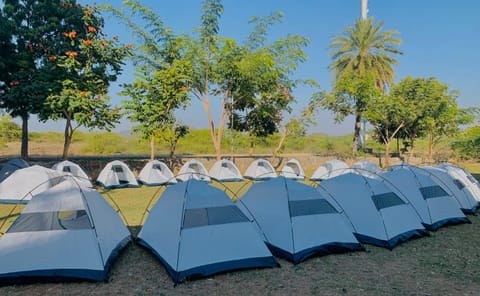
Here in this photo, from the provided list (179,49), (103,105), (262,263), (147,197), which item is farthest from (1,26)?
(262,263)

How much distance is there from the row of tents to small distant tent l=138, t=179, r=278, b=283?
0.6 inches

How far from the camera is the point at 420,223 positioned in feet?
22.0

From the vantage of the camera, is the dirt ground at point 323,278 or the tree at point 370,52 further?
the tree at point 370,52

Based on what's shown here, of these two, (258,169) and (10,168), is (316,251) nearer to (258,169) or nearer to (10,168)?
(258,169)

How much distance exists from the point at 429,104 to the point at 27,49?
20481mm

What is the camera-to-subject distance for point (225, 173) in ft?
49.6

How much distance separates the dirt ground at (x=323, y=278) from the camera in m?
4.28

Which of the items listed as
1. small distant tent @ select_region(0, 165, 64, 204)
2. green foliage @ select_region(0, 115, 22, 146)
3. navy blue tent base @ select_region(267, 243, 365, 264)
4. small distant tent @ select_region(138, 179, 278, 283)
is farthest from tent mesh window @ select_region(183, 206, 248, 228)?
green foliage @ select_region(0, 115, 22, 146)

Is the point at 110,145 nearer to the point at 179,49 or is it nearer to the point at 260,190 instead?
the point at 179,49

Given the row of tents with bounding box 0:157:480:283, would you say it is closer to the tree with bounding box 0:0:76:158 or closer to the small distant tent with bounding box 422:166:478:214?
the small distant tent with bounding box 422:166:478:214

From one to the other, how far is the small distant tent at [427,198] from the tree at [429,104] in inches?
484

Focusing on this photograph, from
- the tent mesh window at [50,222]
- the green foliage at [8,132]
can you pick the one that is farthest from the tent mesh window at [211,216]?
the green foliage at [8,132]

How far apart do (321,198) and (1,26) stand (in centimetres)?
1291

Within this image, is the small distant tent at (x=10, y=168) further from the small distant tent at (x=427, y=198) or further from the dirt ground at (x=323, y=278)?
the small distant tent at (x=427, y=198)
